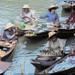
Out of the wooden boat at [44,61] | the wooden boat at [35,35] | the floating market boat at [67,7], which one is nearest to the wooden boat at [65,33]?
the wooden boat at [35,35]

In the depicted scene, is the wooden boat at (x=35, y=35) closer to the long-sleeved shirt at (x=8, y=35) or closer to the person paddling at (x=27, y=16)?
the long-sleeved shirt at (x=8, y=35)

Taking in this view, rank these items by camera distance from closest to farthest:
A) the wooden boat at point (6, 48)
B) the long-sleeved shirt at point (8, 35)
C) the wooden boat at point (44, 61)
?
1. the wooden boat at point (44, 61)
2. the wooden boat at point (6, 48)
3. the long-sleeved shirt at point (8, 35)

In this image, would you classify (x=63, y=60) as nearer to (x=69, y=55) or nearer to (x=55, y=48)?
(x=69, y=55)

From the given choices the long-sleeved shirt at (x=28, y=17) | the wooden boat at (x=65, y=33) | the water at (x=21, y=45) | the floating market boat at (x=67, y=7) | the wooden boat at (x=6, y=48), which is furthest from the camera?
the floating market boat at (x=67, y=7)

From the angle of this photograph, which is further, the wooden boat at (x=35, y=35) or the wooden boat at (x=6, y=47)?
the wooden boat at (x=35, y=35)

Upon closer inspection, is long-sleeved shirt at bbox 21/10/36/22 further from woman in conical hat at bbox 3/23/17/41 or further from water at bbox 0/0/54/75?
woman in conical hat at bbox 3/23/17/41

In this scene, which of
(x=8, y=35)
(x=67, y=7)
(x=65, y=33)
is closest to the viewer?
(x=65, y=33)

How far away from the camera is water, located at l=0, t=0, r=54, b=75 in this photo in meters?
12.3

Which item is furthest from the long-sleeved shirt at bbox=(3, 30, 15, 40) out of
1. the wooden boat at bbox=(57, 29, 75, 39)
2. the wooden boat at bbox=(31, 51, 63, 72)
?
the wooden boat at bbox=(31, 51, 63, 72)

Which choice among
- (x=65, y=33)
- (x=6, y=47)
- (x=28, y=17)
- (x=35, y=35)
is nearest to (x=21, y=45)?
(x=35, y=35)

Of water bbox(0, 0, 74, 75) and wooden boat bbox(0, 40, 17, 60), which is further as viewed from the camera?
wooden boat bbox(0, 40, 17, 60)

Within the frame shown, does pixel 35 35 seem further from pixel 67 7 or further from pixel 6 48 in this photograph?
pixel 67 7

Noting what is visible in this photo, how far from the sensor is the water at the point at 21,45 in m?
12.3

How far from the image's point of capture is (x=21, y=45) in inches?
573
